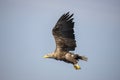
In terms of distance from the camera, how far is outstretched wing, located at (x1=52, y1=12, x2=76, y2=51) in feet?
44.3

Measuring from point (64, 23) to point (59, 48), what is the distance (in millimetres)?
1172

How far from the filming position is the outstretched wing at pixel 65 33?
13516mm

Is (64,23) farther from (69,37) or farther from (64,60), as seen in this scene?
(64,60)

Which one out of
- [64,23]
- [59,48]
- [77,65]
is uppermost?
[64,23]

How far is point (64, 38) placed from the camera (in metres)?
13.7

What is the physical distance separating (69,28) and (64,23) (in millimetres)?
336

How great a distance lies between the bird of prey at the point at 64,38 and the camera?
44.3 feet

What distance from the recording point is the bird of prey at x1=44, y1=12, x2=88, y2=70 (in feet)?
44.3

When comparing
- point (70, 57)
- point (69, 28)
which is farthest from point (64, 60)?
point (69, 28)

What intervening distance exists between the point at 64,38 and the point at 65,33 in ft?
0.83

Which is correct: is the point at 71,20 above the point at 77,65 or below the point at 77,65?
above

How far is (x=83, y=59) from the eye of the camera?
1297 cm

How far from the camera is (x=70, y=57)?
13.2 m

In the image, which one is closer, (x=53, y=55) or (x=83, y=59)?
(x=83, y=59)
